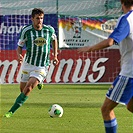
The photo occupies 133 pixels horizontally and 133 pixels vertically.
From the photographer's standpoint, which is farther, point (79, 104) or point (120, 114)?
point (79, 104)

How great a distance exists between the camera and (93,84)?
25812mm

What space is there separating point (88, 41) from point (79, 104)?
33.3 ft

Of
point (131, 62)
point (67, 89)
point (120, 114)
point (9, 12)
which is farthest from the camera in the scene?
point (9, 12)

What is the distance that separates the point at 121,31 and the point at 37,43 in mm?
5917

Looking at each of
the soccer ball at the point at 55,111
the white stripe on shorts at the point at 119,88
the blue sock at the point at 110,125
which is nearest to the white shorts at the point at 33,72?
the soccer ball at the point at 55,111

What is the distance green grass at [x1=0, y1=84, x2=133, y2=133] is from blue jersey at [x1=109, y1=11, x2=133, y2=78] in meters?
2.50

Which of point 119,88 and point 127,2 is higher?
point 127,2

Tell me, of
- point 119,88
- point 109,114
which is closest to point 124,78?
point 119,88

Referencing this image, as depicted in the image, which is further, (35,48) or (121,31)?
(35,48)

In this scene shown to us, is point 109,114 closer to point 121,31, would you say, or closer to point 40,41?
point 121,31

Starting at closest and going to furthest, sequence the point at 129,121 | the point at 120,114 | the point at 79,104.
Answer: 1. the point at 129,121
2. the point at 120,114
3. the point at 79,104

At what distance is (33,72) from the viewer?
13.6 meters

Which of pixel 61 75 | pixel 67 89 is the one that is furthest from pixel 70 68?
pixel 67 89

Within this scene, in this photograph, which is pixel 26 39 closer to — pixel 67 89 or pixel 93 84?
pixel 67 89
